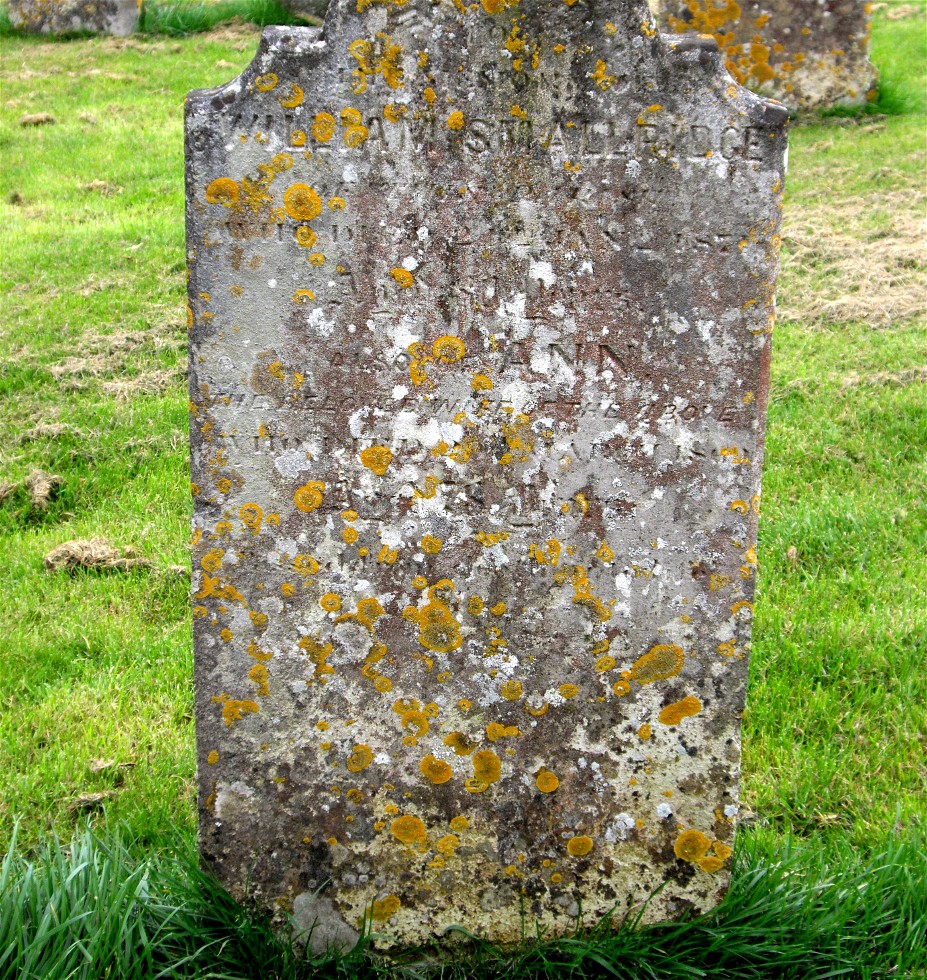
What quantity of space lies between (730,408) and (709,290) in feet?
1.08

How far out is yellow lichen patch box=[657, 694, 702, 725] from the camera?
3057 millimetres

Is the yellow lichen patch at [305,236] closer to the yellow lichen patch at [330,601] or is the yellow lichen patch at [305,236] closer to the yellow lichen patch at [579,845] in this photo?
the yellow lichen patch at [330,601]

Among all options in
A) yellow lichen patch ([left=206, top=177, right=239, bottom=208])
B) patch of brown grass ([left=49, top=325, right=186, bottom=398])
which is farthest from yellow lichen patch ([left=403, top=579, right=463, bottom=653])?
patch of brown grass ([left=49, top=325, right=186, bottom=398])

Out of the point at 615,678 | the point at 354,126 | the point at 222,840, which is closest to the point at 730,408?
the point at 615,678

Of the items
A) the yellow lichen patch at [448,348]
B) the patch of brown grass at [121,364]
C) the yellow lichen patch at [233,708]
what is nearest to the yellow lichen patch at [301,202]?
the yellow lichen patch at [448,348]

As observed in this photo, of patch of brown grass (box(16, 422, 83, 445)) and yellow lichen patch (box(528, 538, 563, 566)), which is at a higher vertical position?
yellow lichen patch (box(528, 538, 563, 566))

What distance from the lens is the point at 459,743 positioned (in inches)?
120

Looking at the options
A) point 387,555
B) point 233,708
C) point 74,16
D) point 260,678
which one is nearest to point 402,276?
point 387,555

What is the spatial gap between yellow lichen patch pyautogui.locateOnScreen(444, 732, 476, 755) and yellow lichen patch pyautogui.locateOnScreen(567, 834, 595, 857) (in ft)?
1.31

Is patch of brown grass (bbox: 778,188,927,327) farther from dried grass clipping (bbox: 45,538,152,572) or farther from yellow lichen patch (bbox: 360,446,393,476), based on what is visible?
yellow lichen patch (bbox: 360,446,393,476)

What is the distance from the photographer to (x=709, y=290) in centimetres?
288

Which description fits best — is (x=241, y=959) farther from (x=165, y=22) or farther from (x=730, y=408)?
(x=165, y=22)

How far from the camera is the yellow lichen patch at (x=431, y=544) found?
298 centimetres

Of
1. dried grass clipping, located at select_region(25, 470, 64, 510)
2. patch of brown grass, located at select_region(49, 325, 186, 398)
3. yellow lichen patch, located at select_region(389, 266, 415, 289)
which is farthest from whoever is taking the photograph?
patch of brown grass, located at select_region(49, 325, 186, 398)
